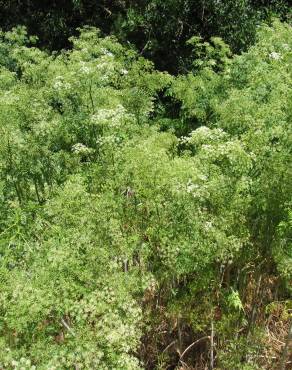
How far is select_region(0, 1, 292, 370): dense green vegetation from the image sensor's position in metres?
4.37

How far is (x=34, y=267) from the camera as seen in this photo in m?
4.67

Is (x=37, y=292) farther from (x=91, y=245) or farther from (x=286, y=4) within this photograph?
(x=286, y=4)

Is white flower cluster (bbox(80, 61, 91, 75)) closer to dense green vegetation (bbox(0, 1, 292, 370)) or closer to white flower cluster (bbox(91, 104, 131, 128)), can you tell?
dense green vegetation (bbox(0, 1, 292, 370))

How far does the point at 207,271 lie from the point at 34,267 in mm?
2140

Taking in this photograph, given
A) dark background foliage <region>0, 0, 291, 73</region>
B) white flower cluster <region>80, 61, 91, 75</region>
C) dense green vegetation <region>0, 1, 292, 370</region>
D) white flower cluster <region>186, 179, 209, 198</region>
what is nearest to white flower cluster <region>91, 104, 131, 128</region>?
dense green vegetation <region>0, 1, 292, 370</region>

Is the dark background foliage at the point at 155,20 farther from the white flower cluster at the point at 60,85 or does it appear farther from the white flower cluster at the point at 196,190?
the white flower cluster at the point at 196,190

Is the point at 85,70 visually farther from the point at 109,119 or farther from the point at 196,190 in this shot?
the point at 196,190

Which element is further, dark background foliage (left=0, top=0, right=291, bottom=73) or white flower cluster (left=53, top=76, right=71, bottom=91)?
dark background foliage (left=0, top=0, right=291, bottom=73)

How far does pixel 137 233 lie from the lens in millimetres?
5684

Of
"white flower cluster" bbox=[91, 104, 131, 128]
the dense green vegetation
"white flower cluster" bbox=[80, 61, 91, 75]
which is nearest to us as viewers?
the dense green vegetation

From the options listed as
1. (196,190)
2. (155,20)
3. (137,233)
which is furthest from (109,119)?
(155,20)

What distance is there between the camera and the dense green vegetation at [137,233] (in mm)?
4367

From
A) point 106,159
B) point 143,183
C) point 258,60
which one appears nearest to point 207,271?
point 143,183

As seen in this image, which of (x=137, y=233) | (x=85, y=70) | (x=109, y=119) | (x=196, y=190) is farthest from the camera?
(x=85, y=70)
